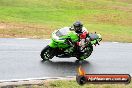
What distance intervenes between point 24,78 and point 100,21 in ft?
84.4

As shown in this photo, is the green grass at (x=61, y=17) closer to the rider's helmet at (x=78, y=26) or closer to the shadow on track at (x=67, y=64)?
the shadow on track at (x=67, y=64)

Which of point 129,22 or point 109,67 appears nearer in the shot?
point 109,67

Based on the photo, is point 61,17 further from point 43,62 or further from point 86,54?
point 43,62

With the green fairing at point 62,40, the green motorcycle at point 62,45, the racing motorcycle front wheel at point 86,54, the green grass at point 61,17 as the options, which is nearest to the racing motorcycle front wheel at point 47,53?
the green motorcycle at point 62,45

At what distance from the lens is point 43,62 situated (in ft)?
60.2

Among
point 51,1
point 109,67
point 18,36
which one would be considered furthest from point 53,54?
point 51,1

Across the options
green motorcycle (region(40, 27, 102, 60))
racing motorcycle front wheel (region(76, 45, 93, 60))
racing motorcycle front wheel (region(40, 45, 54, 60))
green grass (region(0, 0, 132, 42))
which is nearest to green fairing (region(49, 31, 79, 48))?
green motorcycle (region(40, 27, 102, 60))

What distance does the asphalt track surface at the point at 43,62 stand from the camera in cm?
1675

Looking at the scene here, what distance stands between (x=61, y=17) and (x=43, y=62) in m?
21.5

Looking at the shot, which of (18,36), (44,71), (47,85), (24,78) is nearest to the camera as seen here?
(47,85)

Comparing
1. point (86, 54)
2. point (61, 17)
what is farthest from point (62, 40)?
point (61, 17)

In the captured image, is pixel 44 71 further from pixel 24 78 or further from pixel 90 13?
pixel 90 13

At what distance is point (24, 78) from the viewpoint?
1588 centimetres

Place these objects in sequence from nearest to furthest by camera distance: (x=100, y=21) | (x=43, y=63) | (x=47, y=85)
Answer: (x=47, y=85)
(x=43, y=63)
(x=100, y=21)
